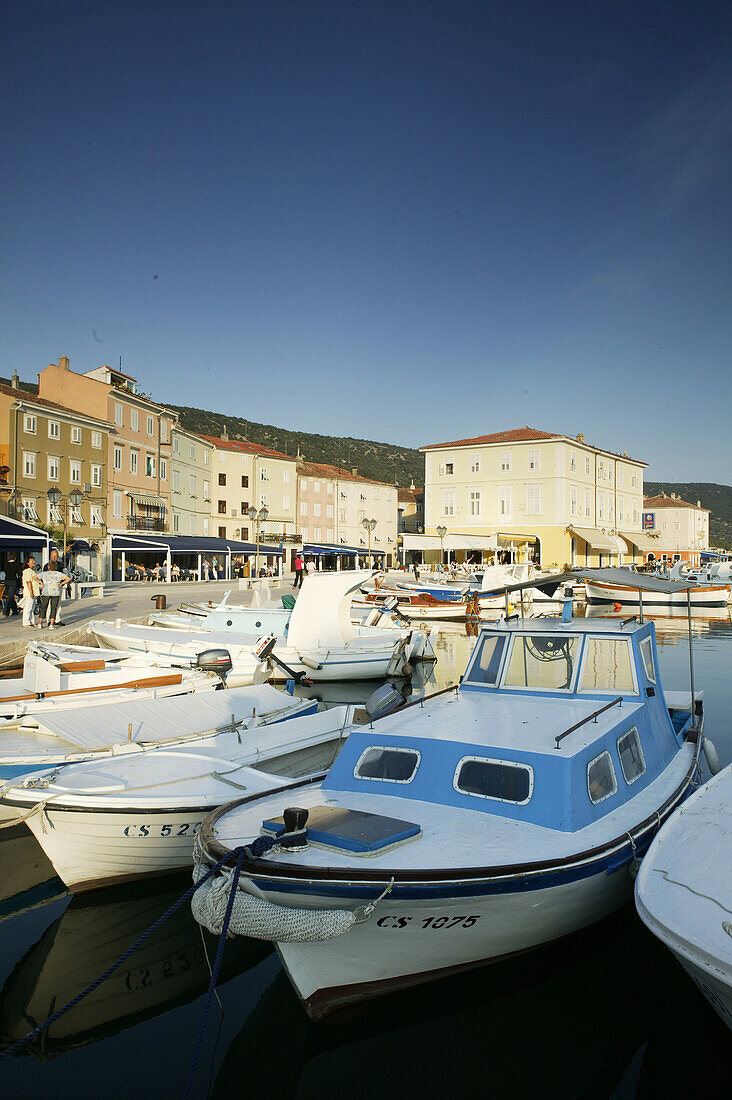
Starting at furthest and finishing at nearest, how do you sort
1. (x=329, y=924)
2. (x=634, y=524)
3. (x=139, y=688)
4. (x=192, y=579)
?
(x=634, y=524)
(x=192, y=579)
(x=139, y=688)
(x=329, y=924)

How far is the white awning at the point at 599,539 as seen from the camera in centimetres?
6181

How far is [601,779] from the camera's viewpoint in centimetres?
632

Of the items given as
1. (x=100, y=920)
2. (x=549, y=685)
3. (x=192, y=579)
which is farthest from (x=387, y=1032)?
(x=192, y=579)

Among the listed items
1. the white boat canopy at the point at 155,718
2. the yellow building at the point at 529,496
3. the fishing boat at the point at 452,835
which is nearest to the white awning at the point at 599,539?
the yellow building at the point at 529,496

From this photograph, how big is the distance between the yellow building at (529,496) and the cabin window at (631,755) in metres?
52.2

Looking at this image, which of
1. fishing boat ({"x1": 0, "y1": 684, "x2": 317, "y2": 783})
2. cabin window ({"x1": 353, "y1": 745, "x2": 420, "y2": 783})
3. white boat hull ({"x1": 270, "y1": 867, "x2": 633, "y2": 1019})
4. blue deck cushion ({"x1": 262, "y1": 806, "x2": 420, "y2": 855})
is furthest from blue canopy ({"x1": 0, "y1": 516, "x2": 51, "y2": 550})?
white boat hull ({"x1": 270, "y1": 867, "x2": 633, "y2": 1019})

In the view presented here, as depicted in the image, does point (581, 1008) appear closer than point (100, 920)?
Yes

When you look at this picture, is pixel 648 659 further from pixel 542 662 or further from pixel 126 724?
pixel 126 724

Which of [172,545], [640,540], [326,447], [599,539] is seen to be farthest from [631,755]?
[326,447]

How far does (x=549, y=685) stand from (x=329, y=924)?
4192mm

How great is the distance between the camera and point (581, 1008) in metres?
5.64

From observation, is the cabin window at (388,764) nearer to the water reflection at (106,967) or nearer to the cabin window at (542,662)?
the water reflection at (106,967)

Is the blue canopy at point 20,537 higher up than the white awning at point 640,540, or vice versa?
the white awning at point 640,540

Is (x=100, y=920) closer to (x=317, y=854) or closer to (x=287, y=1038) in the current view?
(x=287, y=1038)
